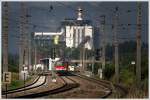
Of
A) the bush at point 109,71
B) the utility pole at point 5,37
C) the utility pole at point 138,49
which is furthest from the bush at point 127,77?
the utility pole at point 5,37

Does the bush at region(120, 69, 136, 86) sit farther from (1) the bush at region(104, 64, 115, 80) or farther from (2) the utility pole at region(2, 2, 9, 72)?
(2) the utility pole at region(2, 2, 9, 72)

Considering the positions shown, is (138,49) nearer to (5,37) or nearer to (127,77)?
Answer: (127,77)

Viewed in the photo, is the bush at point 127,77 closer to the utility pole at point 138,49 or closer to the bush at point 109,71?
the bush at point 109,71

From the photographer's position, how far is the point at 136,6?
26.4m

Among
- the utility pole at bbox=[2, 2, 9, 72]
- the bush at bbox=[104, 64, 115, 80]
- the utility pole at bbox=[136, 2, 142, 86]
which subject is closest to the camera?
the utility pole at bbox=[2, 2, 9, 72]

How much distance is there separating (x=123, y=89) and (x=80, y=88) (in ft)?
10.5

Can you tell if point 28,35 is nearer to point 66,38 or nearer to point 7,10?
point 66,38

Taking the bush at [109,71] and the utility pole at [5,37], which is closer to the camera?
the utility pole at [5,37]

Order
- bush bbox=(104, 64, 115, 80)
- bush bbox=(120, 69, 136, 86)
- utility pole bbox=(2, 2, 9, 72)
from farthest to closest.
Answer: bush bbox=(104, 64, 115, 80) < bush bbox=(120, 69, 136, 86) < utility pole bbox=(2, 2, 9, 72)

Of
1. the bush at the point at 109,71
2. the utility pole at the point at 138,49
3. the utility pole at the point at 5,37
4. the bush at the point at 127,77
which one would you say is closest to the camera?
the utility pole at the point at 5,37

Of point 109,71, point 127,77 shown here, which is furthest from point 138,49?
point 109,71

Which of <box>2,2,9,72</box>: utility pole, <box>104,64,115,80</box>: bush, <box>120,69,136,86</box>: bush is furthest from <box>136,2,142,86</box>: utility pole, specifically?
<box>104,64,115,80</box>: bush

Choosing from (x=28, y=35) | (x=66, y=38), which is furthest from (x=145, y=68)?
(x=28, y=35)

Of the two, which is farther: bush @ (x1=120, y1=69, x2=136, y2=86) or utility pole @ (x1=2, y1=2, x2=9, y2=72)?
bush @ (x1=120, y1=69, x2=136, y2=86)
